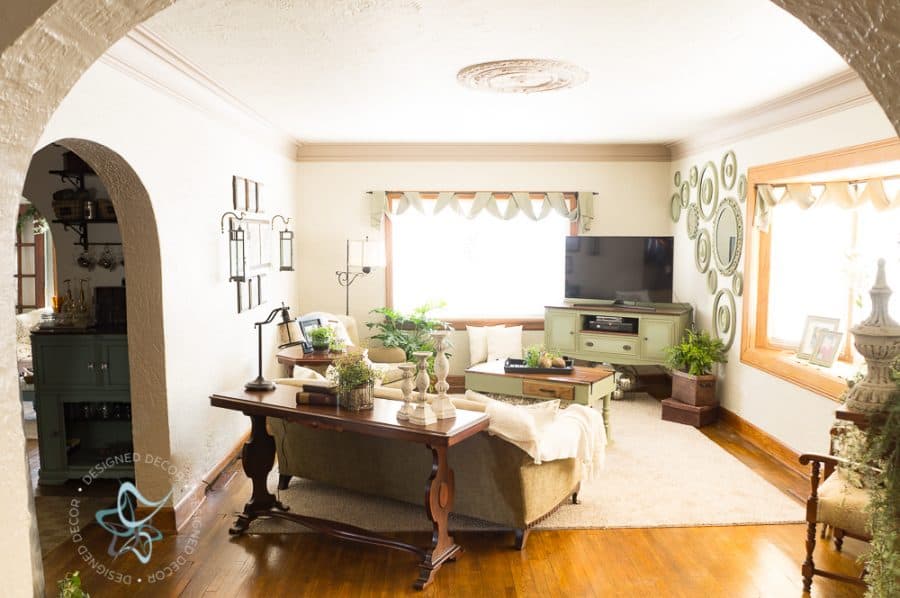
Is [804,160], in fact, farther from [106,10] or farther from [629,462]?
[106,10]

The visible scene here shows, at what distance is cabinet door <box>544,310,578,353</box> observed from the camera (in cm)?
723

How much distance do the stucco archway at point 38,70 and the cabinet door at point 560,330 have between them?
5923 mm

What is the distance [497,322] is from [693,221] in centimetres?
228

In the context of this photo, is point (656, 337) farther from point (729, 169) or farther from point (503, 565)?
point (503, 565)

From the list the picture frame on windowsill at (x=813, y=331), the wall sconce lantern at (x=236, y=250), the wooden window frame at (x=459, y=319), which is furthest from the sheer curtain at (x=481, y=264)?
the picture frame on windowsill at (x=813, y=331)

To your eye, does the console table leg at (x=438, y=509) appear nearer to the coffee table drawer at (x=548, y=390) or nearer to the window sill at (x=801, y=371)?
the coffee table drawer at (x=548, y=390)

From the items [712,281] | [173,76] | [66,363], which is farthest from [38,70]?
[712,281]

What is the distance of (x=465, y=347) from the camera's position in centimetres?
777

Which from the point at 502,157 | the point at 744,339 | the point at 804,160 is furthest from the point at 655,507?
the point at 502,157

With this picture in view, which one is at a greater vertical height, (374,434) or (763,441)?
(374,434)

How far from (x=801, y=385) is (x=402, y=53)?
11.5ft

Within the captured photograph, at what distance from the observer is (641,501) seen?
176 inches

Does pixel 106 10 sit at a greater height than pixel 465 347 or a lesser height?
greater

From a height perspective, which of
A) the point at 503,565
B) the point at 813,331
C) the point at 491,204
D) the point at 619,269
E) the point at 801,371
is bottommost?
the point at 503,565
